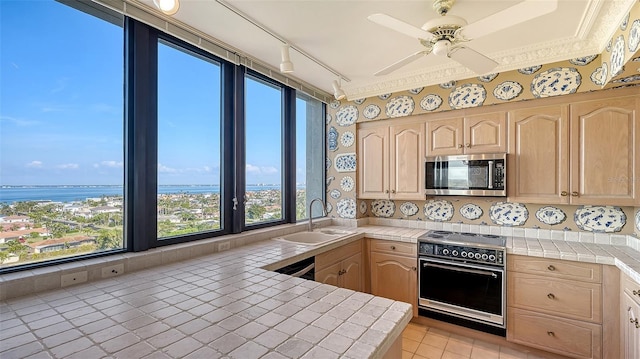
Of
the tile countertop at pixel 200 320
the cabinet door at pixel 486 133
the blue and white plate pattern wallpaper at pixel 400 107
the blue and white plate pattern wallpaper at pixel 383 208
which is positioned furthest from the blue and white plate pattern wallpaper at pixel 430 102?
the tile countertop at pixel 200 320

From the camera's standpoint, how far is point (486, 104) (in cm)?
265

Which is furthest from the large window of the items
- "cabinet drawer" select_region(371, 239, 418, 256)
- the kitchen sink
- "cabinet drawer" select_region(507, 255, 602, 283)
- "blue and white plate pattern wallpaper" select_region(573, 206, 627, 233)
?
"blue and white plate pattern wallpaper" select_region(573, 206, 627, 233)

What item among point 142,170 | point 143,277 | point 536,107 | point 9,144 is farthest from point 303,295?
point 536,107

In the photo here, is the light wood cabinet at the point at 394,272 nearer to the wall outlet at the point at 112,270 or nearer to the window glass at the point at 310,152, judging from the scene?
the window glass at the point at 310,152

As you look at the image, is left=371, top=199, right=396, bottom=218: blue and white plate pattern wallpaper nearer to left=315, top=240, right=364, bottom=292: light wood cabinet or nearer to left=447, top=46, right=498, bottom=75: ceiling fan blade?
left=315, top=240, right=364, bottom=292: light wood cabinet

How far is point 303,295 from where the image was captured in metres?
1.30

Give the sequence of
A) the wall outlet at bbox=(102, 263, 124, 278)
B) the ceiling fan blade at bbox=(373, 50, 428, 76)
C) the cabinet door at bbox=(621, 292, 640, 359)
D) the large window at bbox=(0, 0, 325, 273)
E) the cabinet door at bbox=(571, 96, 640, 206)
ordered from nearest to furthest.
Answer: the large window at bbox=(0, 0, 325, 273)
the wall outlet at bbox=(102, 263, 124, 278)
the cabinet door at bbox=(621, 292, 640, 359)
the ceiling fan blade at bbox=(373, 50, 428, 76)
the cabinet door at bbox=(571, 96, 640, 206)

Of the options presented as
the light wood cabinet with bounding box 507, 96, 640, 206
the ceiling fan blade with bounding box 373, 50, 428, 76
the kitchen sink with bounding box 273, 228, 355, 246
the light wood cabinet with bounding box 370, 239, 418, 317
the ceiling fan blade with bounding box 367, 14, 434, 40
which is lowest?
the light wood cabinet with bounding box 370, 239, 418, 317

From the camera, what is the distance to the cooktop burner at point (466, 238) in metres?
2.45

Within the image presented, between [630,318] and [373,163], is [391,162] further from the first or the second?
[630,318]

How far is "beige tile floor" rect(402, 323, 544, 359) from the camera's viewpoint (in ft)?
7.41

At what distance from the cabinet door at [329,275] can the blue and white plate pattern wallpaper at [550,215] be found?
6.19 feet

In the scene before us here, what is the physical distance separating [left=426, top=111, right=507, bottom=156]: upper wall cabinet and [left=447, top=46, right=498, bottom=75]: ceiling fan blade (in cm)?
87

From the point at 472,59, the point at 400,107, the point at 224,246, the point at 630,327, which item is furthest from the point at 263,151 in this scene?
the point at 630,327
